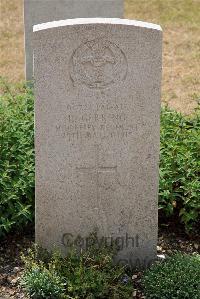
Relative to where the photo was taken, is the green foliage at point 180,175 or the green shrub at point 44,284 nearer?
the green shrub at point 44,284

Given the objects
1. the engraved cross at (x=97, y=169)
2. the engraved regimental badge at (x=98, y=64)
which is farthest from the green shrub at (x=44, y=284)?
the engraved regimental badge at (x=98, y=64)

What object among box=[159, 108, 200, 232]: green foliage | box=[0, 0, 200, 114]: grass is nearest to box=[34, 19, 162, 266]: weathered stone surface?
box=[159, 108, 200, 232]: green foliage

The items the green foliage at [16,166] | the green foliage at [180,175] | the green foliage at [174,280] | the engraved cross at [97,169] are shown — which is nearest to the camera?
the green foliage at [174,280]

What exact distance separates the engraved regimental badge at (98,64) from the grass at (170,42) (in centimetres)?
291

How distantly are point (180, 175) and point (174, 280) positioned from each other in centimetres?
117

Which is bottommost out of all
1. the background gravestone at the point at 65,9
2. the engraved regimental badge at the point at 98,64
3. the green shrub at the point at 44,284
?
the green shrub at the point at 44,284

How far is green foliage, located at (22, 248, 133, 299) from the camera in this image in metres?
4.81

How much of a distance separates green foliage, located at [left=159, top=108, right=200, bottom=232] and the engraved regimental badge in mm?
1187

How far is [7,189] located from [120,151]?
3.42 feet

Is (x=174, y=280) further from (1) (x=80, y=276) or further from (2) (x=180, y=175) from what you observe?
(2) (x=180, y=175)

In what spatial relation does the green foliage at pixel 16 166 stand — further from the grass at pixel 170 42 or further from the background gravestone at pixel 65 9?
the grass at pixel 170 42

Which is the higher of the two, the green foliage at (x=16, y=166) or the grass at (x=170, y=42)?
the grass at (x=170, y=42)

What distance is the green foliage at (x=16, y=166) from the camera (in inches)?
214

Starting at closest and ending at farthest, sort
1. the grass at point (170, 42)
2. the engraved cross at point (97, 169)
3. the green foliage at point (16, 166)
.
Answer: the engraved cross at point (97, 169)
the green foliage at point (16, 166)
the grass at point (170, 42)
